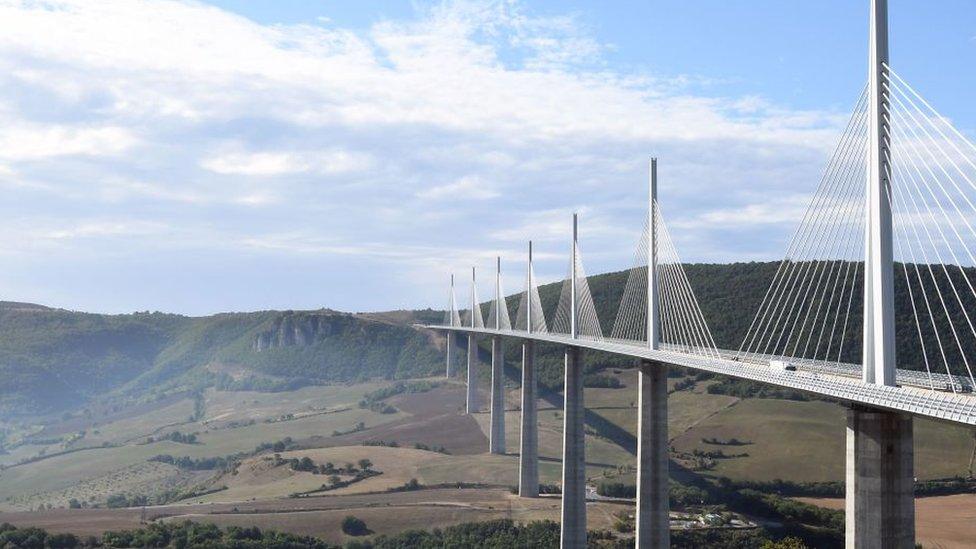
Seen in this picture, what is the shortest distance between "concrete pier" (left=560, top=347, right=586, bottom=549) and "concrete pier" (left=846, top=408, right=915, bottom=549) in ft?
117

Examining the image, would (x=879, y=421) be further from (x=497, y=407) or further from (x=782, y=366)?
(x=497, y=407)

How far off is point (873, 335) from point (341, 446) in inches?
3557

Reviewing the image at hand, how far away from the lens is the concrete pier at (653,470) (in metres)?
46.1

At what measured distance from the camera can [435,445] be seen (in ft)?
349

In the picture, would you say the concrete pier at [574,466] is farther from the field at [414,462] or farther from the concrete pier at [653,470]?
the concrete pier at [653,470]

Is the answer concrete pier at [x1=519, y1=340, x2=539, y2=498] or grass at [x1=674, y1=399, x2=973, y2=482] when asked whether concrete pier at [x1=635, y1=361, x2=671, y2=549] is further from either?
grass at [x1=674, y1=399, x2=973, y2=482]

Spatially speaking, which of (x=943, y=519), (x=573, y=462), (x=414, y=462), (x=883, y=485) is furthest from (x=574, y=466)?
(x=414, y=462)

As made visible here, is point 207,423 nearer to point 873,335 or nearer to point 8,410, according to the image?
point 8,410

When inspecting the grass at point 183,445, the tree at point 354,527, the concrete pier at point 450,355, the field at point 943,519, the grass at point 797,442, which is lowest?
the grass at point 183,445

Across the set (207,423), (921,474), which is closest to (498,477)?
(921,474)

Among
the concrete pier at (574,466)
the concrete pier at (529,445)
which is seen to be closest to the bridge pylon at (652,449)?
the concrete pier at (574,466)

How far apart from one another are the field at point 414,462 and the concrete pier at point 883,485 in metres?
34.2

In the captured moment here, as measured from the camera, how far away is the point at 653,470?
153 ft

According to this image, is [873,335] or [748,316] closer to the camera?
[873,335]
